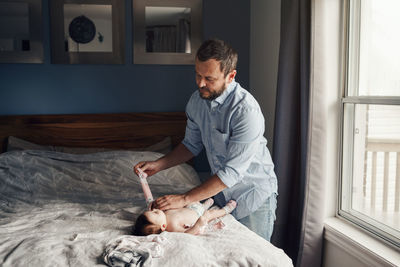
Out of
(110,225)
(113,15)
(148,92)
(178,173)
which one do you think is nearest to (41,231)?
(110,225)

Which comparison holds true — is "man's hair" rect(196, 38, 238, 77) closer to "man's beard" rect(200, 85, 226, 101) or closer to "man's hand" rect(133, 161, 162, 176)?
"man's beard" rect(200, 85, 226, 101)

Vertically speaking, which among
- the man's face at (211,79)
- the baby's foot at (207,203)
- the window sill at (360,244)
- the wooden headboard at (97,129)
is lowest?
the window sill at (360,244)

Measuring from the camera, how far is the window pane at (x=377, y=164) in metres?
2.02

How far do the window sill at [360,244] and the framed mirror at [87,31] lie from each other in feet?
6.93

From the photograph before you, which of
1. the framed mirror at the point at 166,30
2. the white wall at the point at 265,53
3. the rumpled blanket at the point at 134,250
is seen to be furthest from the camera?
the framed mirror at the point at 166,30

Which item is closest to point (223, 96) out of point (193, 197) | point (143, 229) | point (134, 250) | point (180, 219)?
point (193, 197)

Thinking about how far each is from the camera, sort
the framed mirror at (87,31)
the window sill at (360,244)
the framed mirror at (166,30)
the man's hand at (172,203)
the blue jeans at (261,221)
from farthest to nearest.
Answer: the framed mirror at (166,30)
the framed mirror at (87,31)
the blue jeans at (261,221)
the window sill at (360,244)
the man's hand at (172,203)

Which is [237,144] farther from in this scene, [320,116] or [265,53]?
[265,53]

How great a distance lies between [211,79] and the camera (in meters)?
1.72

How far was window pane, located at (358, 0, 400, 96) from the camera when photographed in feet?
6.42

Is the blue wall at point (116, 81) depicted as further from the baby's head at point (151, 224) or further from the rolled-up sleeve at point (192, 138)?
the baby's head at point (151, 224)

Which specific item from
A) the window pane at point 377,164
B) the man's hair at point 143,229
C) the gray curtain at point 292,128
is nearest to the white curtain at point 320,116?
Result: the gray curtain at point 292,128

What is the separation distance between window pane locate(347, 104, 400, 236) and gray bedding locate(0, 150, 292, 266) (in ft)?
3.08

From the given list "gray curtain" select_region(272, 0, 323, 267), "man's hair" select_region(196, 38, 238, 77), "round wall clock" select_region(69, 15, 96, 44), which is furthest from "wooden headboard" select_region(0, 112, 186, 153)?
"man's hair" select_region(196, 38, 238, 77)
